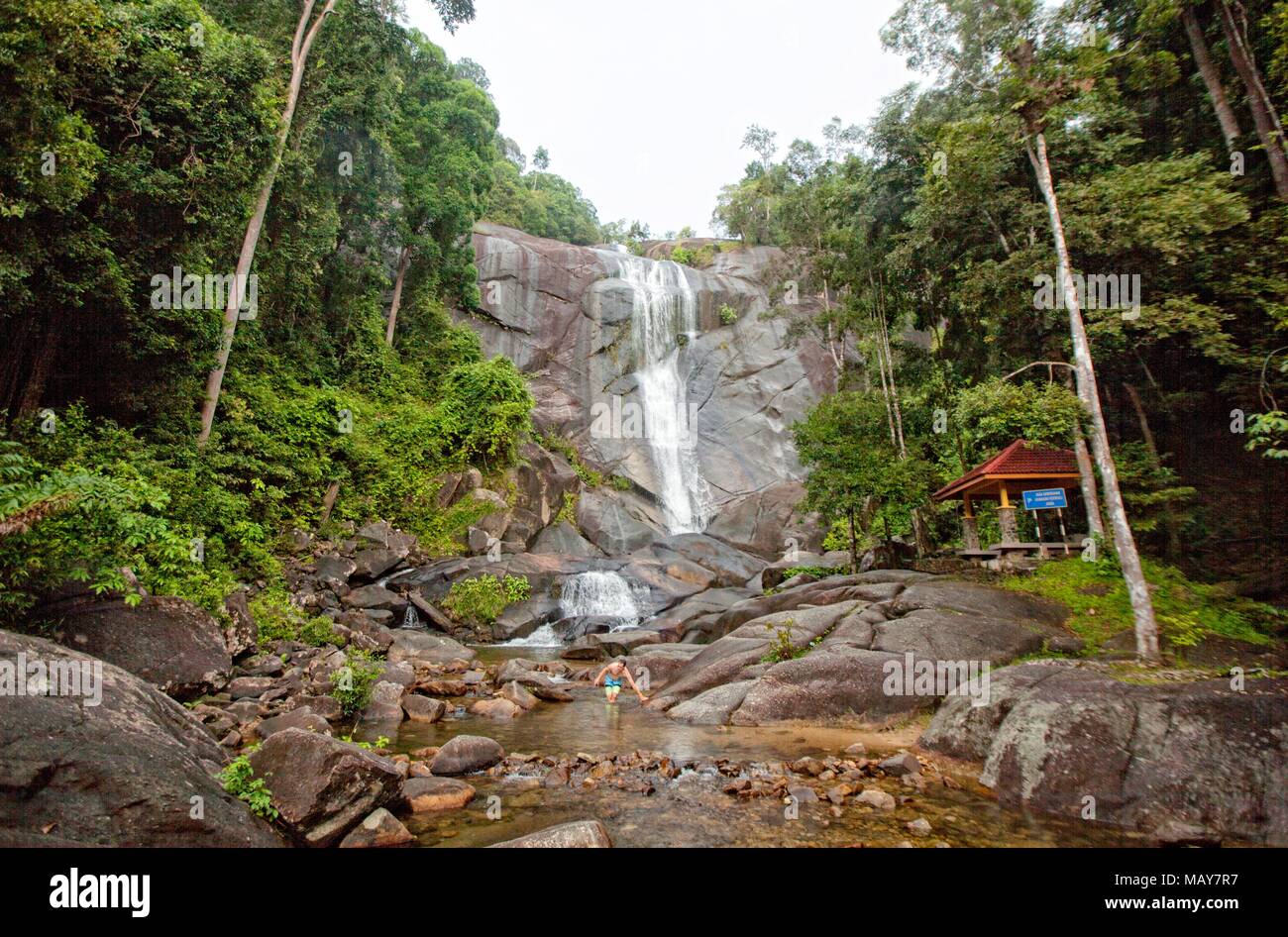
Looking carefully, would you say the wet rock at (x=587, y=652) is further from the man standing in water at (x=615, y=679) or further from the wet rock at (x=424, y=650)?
the man standing in water at (x=615, y=679)

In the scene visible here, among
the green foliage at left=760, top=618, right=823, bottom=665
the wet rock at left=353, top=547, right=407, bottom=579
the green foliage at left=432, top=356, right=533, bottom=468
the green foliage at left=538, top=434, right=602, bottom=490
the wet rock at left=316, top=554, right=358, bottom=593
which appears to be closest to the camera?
the green foliage at left=760, top=618, right=823, bottom=665

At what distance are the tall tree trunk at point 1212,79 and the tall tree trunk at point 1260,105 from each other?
2.36ft

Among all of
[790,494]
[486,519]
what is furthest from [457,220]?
[790,494]

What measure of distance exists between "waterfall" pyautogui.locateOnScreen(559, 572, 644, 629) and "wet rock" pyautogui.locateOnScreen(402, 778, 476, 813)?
47.3ft

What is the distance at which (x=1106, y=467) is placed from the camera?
34.4 feet

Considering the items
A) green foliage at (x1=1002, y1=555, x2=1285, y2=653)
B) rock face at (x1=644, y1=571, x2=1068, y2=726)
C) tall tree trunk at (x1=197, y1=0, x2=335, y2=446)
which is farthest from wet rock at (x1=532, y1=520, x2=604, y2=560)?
green foliage at (x1=1002, y1=555, x2=1285, y2=653)

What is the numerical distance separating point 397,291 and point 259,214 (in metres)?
13.4

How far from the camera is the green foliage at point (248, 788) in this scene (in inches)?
177

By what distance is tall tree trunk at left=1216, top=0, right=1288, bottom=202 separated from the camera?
11.8 meters

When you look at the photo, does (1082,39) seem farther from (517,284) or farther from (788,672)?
(517,284)

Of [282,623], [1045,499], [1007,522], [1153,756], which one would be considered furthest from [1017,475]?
[282,623]

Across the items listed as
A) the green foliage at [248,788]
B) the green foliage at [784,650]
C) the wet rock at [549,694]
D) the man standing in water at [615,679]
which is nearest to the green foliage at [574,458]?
the man standing in water at [615,679]

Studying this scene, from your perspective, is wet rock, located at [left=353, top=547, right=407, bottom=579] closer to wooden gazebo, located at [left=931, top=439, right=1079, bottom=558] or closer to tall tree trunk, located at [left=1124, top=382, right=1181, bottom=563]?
wooden gazebo, located at [left=931, top=439, right=1079, bottom=558]
